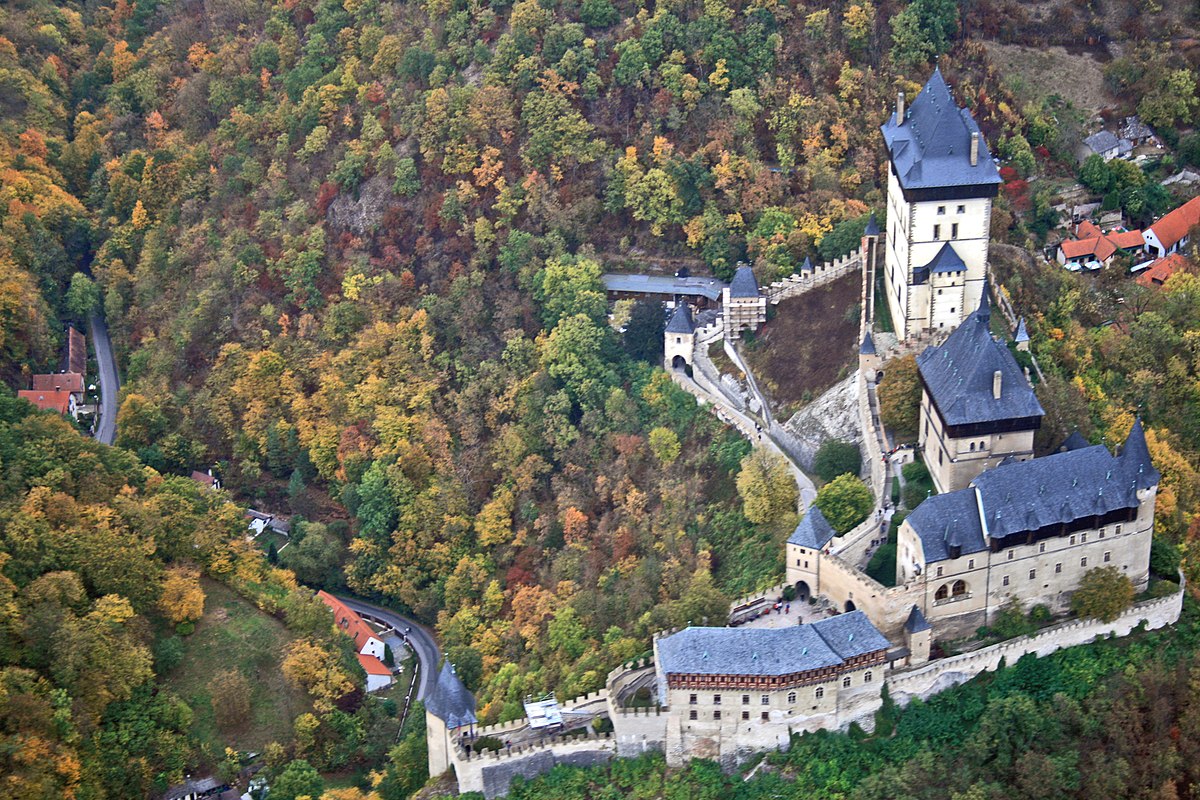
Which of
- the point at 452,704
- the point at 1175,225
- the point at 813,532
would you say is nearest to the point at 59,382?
the point at 452,704

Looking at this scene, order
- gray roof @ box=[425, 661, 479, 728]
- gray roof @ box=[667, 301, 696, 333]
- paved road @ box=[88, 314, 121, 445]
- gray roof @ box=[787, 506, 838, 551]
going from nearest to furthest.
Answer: gray roof @ box=[425, 661, 479, 728] → gray roof @ box=[787, 506, 838, 551] → gray roof @ box=[667, 301, 696, 333] → paved road @ box=[88, 314, 121, 445]

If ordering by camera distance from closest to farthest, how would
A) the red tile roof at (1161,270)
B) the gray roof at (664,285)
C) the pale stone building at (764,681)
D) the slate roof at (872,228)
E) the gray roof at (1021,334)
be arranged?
the pale stone building at (764,681) → the gray roof at (1021,334) → the slate roof at (872,228) → the red tile roof at (1161,270) → the gray roof at (664,285)

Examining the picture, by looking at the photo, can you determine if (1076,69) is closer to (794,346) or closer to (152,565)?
(794,346)

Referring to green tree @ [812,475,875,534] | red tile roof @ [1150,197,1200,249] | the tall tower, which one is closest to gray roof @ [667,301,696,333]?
the tall tower

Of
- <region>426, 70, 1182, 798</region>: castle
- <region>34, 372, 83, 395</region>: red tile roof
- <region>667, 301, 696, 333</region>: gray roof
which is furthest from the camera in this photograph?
<region>34, 372, 83, 395</region>: red tile roof

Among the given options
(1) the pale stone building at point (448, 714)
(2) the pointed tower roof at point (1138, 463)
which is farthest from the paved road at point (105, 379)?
(2) the pointed tower roof at point (1138, 463)

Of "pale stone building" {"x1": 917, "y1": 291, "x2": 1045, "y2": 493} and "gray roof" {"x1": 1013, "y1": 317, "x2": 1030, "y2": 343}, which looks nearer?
"pale stone building" {"x1": 917, "y1": 291, "x2": 1045, "y2": 493}

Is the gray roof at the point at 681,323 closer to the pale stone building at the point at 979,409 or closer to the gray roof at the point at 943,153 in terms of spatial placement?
the gray roof at the point at 943,153

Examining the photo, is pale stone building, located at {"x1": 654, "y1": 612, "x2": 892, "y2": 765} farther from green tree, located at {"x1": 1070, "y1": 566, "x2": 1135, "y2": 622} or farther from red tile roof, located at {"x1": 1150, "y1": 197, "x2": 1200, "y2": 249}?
red tile roof, located at {"x1": 1150, "y1": 197, "x2": 1200, "y2": 249}

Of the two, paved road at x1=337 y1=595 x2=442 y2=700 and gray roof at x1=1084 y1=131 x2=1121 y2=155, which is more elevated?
gray roof at x1=1084 y1=131 x2=1121 y2=155
